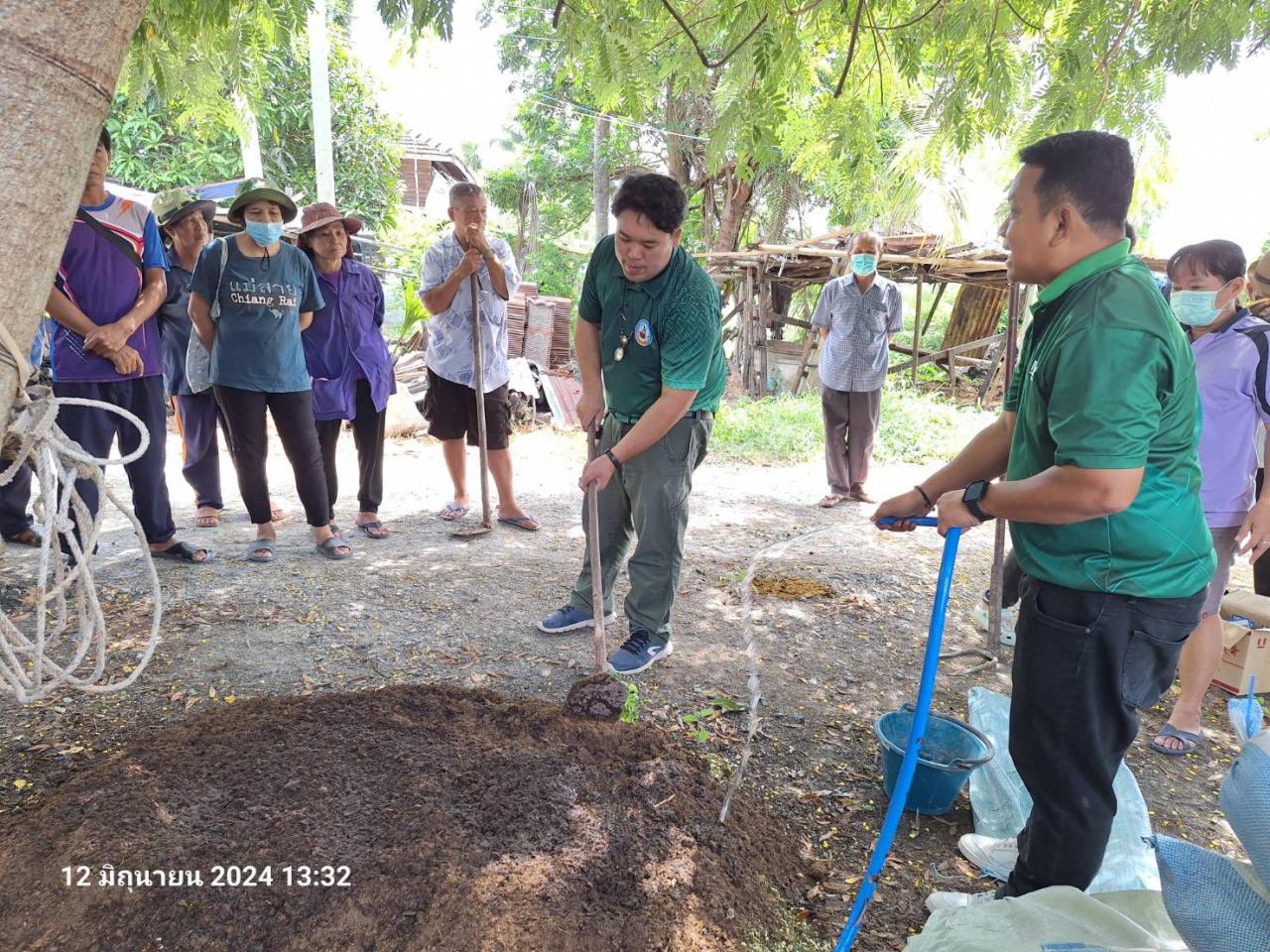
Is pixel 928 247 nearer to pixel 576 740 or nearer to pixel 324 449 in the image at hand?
pixel 324 449

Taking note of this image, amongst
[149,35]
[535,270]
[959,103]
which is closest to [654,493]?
[959,103]

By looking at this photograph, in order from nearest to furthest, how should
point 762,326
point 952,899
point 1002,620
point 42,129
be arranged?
point 42,129
point 952,899
point 1002,620
point 762,326

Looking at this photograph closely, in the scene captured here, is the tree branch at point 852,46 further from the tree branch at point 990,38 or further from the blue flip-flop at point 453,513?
the blue flip-flop at point 453,513

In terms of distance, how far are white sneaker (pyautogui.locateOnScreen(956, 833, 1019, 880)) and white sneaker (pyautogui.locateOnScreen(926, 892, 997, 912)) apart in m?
0.13

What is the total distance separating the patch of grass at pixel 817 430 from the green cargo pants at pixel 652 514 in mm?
4997

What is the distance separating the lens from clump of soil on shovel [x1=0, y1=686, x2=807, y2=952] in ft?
5.47

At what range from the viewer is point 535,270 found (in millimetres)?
20344

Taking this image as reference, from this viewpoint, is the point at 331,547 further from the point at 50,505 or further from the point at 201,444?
the point at 50,505

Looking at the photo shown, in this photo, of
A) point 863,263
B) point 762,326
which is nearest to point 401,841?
point 863,263

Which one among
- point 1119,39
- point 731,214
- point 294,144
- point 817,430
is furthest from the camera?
point 731,214

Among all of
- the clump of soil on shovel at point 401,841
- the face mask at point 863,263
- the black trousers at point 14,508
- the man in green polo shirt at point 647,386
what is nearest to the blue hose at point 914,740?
the clump of soil on shovel at point 401,841

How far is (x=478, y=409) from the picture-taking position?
15.3 feet

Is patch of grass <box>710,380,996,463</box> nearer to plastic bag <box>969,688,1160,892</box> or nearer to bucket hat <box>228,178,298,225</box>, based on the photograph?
bucket hat <box>228,178,298,225</box>

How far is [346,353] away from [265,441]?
0.77 metres
